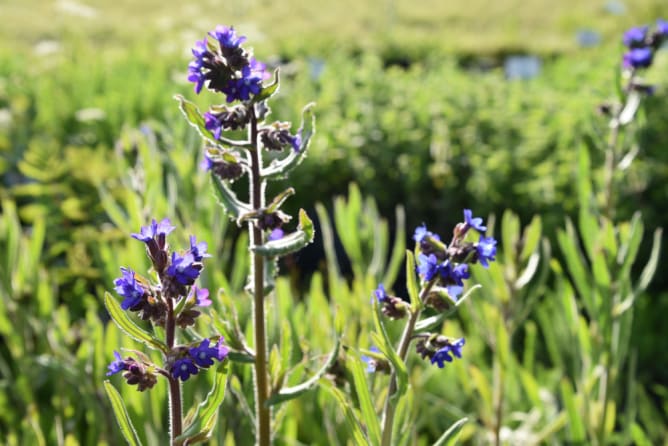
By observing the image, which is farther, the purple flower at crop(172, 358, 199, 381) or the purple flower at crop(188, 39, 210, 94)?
the purple flower at crop(188, 39, 210, 94)

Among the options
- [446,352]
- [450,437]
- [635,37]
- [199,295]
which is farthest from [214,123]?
[635,37]

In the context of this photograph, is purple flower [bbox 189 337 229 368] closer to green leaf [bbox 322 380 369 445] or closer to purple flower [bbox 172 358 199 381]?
purple flower [bbox 172 358 199 381]

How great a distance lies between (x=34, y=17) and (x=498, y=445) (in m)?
10.0

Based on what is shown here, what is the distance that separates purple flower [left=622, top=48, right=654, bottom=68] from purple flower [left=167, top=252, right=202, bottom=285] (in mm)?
1471

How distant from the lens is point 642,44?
2.07 metres

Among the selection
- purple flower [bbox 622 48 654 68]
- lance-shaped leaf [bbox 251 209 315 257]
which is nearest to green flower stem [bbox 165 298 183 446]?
lance-shaped leaf [bbox 251 209 315 257]

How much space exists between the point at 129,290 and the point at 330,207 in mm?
2610

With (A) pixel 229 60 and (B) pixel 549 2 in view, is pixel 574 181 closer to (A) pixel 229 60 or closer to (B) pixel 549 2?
(A) pixel 229 60

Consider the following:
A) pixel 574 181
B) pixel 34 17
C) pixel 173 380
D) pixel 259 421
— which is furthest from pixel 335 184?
pixel 34 17

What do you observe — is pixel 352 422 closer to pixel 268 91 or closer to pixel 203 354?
pixel 203 354

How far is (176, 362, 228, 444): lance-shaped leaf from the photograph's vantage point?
1.07 metres

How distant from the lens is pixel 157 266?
999 mm

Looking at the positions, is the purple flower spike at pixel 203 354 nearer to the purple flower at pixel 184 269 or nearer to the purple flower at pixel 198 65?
the purple flower at pixel 184 269

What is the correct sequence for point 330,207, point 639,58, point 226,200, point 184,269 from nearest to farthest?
point 184,269, point 226,200, point 639,58, point 330,207
